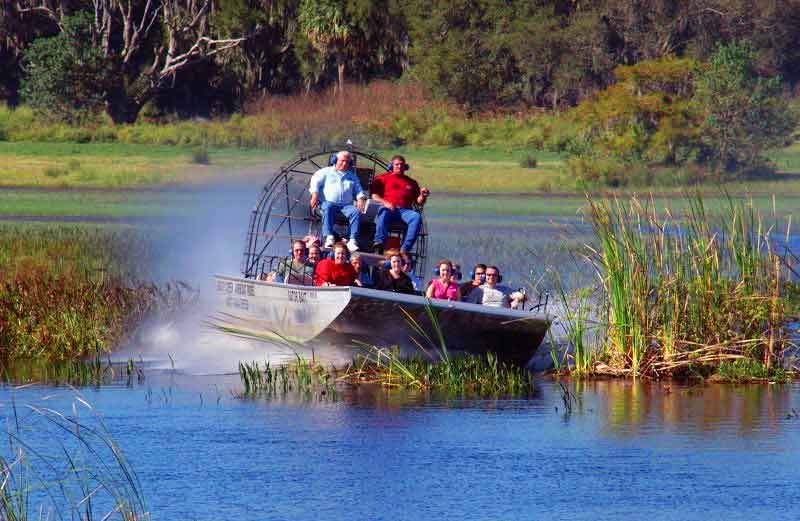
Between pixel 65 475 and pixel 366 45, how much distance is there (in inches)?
2191

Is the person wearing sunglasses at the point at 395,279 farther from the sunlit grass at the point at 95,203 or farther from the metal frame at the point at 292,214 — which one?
the sunlit grass at the point at 95,203

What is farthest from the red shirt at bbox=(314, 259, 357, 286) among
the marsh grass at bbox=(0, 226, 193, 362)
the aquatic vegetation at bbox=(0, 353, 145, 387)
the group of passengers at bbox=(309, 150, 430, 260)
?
the marsh grass at bbox=(0, 226, 193, 362)

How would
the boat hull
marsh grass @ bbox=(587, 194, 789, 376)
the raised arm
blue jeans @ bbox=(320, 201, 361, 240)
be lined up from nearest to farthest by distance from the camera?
marsh grass @ bbox=(587, 194, 789, 376) → the boat hull → blue jeans @ bbox=(320, 201, 361, 240) → the raised arm

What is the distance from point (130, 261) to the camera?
107 ft

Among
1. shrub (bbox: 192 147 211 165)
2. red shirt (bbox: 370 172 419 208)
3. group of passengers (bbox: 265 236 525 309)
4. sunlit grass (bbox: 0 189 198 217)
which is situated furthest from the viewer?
shrub (bbox: 192 147 211 165)

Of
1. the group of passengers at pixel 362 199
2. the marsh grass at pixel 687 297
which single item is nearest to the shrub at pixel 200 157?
the group of passengers at pixel 362 199

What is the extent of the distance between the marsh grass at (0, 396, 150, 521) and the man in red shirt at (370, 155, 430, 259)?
19.2ft

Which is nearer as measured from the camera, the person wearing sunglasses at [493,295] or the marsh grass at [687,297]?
the marsh grass at [687,297]

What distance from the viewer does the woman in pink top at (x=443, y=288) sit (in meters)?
20.1

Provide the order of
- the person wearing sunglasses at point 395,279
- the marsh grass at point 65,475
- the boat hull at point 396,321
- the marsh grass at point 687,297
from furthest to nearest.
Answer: the person wearing sunglasses at point 395,279 < the boat hull at point 396,321 < the marsh grass at point 687,297 < the marsh grass at point 65,475

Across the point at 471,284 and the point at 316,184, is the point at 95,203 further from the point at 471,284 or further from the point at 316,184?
the point at 471,284

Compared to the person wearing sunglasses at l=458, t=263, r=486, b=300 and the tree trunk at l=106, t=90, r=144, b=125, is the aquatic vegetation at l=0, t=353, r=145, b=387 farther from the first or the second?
the tree trunk at l=106, t=90, r=144, b=125

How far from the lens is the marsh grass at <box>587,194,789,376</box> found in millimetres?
19219

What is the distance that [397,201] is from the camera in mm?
22797
